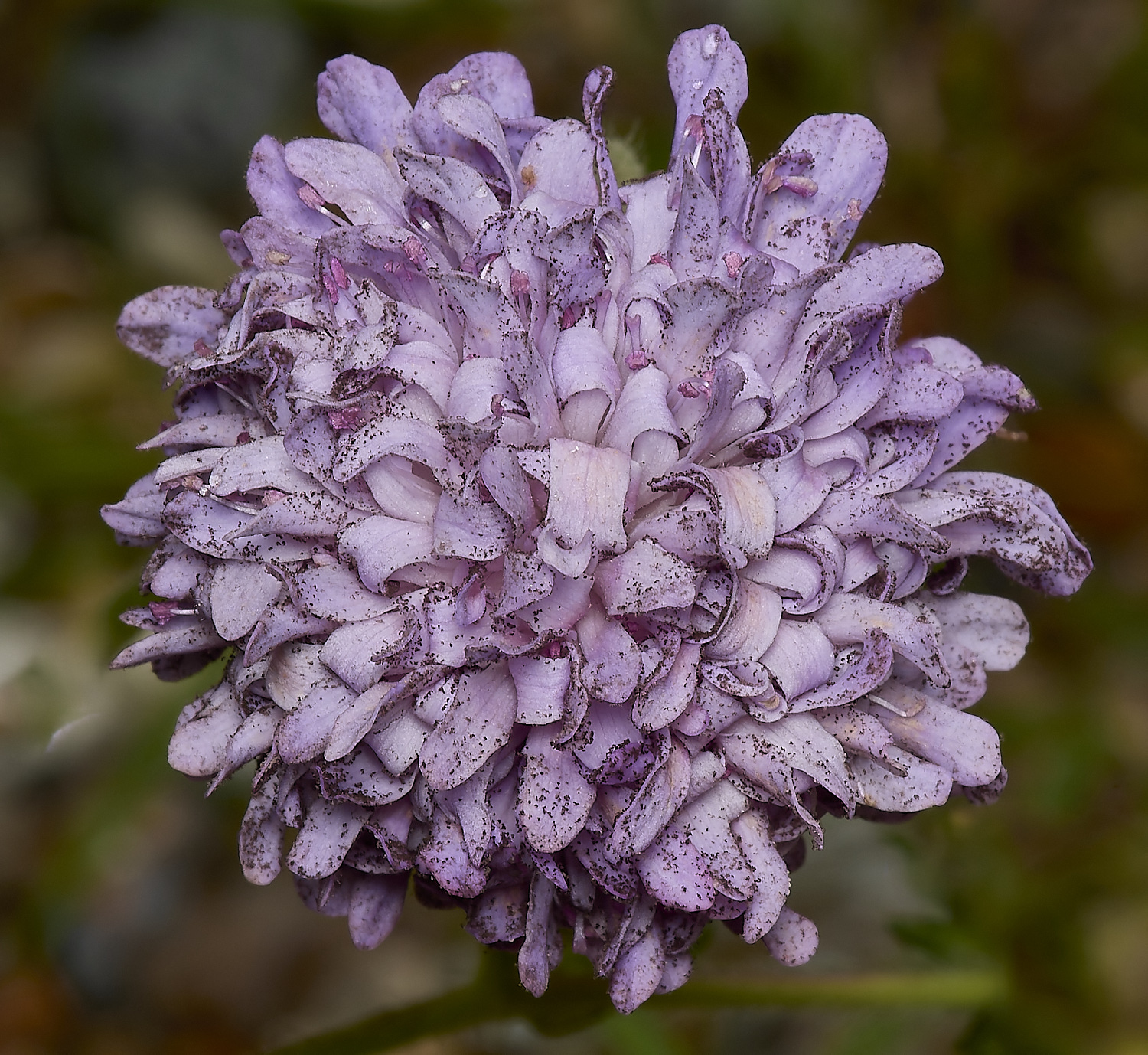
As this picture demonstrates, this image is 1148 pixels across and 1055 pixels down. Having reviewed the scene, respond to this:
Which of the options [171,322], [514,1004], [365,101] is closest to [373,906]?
[514,1004]

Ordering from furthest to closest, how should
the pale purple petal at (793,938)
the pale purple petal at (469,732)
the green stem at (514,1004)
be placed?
the green stem at (514,1004)
the pale purple petal at (793,938)
the pale purple petal at (469,732)

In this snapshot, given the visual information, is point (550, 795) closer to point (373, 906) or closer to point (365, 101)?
point (373, 906)

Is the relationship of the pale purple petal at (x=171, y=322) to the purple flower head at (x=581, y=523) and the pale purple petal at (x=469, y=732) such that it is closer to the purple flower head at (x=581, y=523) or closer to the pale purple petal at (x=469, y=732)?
the purple flower head at (x=581, y=523)

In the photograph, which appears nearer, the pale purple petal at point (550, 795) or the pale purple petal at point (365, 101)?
the pale purple petal at point (550, 795)

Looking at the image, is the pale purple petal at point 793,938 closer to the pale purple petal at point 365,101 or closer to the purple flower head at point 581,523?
the purple flower head at point 581,523

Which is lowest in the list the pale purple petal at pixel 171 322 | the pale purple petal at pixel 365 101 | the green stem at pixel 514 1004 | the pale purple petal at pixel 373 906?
the green stem at pixel 514 1004

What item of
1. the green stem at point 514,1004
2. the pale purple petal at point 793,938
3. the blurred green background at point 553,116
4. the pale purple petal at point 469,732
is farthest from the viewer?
the blurred green background at point 553,116

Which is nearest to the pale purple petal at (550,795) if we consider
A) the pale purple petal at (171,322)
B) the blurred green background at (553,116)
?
the pale purple petal at (171,322)

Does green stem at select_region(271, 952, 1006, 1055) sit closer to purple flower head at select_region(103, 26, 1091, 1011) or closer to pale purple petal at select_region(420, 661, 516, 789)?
purple flower head at select_region(103, 26, 1091, 1011)

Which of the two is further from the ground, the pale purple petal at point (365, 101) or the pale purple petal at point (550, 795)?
the pale purple petal at point (365, 101)
